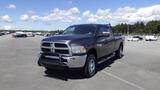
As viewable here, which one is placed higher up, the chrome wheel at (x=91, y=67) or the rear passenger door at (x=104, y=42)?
the rear passenger door at (x=104, y=42)

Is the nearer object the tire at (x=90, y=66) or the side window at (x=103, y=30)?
the tire at (x=90, y=66)

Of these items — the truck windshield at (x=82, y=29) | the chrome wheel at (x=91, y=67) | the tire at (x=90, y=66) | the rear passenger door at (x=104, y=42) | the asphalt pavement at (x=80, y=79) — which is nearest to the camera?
the asphalt pavement at (x=80, y=79)

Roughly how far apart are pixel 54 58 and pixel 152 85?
10.6 ft

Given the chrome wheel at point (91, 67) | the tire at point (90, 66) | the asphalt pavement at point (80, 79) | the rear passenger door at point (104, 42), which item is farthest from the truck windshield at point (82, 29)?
the asphalt pavement at point (80, 79)

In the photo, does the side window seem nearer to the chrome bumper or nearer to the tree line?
the chrome bumper

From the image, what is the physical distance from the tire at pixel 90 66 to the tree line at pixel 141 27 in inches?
4450

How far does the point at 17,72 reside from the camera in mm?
10094

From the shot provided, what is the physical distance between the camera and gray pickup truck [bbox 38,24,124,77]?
8492 mm

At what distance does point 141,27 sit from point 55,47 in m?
140

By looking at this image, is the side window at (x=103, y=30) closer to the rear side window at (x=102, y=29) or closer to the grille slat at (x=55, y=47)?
Answer: the rear side window at (x=102, y=29)

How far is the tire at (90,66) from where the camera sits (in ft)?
29.4

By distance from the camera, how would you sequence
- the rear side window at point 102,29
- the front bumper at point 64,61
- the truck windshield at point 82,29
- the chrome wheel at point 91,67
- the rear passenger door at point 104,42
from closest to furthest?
1. the front bumper at point 64,61
2. the chrome wheel at point 91,67
3. the rear passenger door at point 104,42
4. the truck windshield at point 82,29
5. the rear side window at point 102,29

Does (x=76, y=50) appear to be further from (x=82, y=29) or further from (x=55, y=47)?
(x=82, y=29)

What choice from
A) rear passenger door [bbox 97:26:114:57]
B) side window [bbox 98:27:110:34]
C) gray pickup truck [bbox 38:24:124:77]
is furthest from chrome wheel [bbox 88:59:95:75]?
side window [bbox 98:27:110:34]
